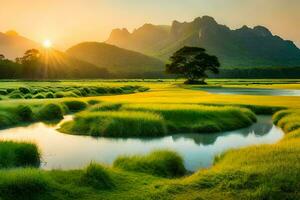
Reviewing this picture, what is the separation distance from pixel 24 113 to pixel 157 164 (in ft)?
80.9

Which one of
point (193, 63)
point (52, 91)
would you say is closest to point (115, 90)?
point (52, 91)

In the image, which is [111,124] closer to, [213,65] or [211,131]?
[211,131]

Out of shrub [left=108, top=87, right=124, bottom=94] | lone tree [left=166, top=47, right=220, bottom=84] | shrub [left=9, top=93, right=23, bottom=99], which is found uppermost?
lone tree [left=166, top=47, right=220, bottom=84]

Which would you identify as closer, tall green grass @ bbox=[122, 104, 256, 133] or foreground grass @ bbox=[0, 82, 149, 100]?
tall green grass @ bbox=[122, 104, 256, 133]

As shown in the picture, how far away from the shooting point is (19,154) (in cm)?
2053

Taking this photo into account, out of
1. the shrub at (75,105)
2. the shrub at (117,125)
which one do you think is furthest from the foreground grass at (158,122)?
the shrub at (75,105)

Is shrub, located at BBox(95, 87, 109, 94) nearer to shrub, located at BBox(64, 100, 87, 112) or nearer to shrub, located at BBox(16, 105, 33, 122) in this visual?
shrub, located at BBox(64, 100, 87, 112)

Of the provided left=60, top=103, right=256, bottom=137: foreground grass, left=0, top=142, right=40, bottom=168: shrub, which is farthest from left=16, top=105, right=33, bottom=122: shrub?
left=0, top=142, right=40, bottom=168: shrub

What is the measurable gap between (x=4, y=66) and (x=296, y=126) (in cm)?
14735

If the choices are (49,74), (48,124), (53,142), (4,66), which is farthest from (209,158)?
(49,74)

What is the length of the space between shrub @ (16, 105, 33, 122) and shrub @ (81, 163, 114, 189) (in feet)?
84.1

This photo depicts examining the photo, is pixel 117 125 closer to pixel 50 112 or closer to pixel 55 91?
pixel 50 112

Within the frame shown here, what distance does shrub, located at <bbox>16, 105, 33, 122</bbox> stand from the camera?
38.2 metres

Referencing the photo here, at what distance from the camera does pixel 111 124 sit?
99.2ft
